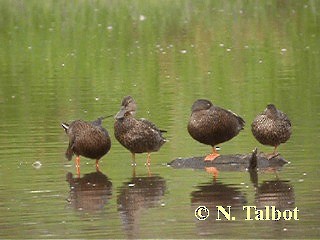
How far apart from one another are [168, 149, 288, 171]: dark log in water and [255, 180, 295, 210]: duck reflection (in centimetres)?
105

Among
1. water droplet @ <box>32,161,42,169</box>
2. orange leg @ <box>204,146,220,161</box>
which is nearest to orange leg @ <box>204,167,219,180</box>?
orange leg @ <box>204,146,220,161</box>

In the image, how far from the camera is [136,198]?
14469 millimetres

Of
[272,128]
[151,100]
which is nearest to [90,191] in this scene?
[272,128]

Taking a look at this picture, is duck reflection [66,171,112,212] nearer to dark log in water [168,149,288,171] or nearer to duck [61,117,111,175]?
duck [61,117,111,175]

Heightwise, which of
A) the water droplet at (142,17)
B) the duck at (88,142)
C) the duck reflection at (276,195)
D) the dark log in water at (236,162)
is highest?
the water droplet at (142,17)

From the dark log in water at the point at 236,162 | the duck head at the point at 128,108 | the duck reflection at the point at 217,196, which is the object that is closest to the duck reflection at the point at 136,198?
the duck reflection at the point at 217,196

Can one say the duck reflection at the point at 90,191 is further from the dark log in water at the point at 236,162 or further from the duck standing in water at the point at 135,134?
the dark log in water at the point at 236,162

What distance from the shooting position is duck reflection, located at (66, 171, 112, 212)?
14.1m

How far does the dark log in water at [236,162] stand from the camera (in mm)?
16297

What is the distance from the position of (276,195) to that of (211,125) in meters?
2.59

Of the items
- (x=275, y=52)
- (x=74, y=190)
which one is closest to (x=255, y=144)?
(x=74, y=190)

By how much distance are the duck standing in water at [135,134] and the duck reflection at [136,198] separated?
0.91 metres

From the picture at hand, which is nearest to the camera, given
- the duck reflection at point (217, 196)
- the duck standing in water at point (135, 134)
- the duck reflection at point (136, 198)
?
the duck reflection at point (136, 198)

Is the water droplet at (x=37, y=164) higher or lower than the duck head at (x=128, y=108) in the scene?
lower
